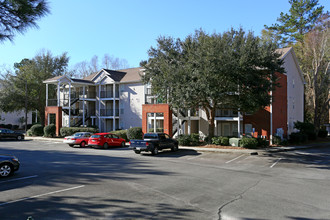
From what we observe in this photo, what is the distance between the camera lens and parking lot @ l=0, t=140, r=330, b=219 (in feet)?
23.3

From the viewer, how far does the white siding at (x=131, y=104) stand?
120 ft

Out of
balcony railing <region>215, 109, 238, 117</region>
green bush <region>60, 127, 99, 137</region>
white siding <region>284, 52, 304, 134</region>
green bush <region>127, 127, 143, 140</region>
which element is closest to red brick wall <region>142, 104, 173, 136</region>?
green bush <region>127, 127, 143, 140</region>

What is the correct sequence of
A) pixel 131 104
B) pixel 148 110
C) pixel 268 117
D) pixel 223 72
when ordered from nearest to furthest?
pixel 223 72 → pixel 268 117 → pixel 148 110 → pixel 131 104

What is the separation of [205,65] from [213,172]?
31.9 ft

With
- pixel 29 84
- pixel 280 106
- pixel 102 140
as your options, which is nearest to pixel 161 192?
pixel 102 140

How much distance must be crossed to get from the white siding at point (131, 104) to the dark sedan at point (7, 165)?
24.7m

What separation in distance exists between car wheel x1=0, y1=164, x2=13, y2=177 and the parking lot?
412 mm

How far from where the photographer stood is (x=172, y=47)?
2506 centimetres

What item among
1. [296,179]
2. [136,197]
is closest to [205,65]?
[296,179]

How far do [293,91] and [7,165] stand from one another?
3116 centimetres

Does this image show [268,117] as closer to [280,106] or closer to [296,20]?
[280,106]

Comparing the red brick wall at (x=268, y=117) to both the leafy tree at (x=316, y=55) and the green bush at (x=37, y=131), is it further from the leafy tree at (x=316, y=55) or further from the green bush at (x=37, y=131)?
the green bush at (x=37, y=131)

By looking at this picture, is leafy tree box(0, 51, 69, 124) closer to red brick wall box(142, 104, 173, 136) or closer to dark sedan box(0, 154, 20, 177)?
red brick wall box(142, 104, 173, 136)

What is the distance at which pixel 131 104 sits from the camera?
37594 mm
